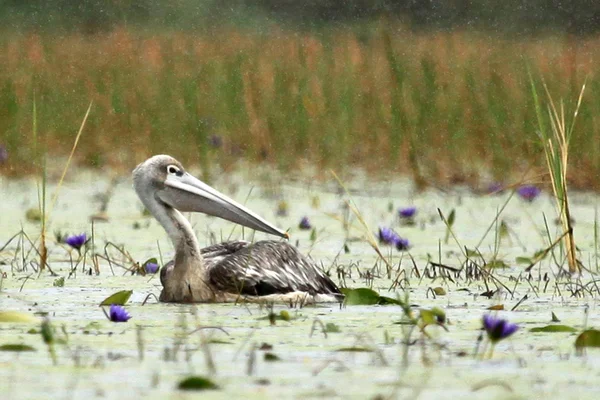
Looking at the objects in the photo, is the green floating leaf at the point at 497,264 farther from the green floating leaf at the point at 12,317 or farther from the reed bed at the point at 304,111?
the reed bed at the point at 304,111

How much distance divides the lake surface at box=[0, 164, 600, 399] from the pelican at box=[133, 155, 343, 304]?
149 mm

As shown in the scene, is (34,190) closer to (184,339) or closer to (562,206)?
(562,206)

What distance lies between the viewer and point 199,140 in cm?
1084

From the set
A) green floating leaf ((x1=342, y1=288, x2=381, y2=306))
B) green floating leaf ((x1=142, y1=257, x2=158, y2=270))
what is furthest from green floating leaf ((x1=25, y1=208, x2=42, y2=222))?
green floating leaf ((x1=342, y1=288, x2=381, y2=306))

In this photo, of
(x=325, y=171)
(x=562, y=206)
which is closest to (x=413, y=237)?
(x=562, y=206)

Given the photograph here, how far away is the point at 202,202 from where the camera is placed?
6.22 metres

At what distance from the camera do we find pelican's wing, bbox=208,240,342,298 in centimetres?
585

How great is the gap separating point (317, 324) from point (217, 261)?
3.82ft

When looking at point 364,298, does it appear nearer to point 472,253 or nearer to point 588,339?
Answer: point 588,339

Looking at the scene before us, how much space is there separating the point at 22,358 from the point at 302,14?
765 inches

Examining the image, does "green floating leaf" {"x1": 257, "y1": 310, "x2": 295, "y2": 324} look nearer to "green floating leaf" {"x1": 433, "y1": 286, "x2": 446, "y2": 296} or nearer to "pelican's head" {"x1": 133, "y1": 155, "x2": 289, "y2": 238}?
"green floating leaf" {"x1": 433, "y1": 286, "x2": 446, "y2": 296}

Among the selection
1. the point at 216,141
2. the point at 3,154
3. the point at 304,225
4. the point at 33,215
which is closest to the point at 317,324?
the point at 304,225

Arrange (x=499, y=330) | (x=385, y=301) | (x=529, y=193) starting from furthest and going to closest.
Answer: (x=529, y=193) < (x=385, y=301) < (x=499, y=330)

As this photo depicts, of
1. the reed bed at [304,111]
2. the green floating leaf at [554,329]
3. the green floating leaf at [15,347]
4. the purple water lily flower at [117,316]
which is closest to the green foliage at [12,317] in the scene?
the purple water lily flower at [117,316]
